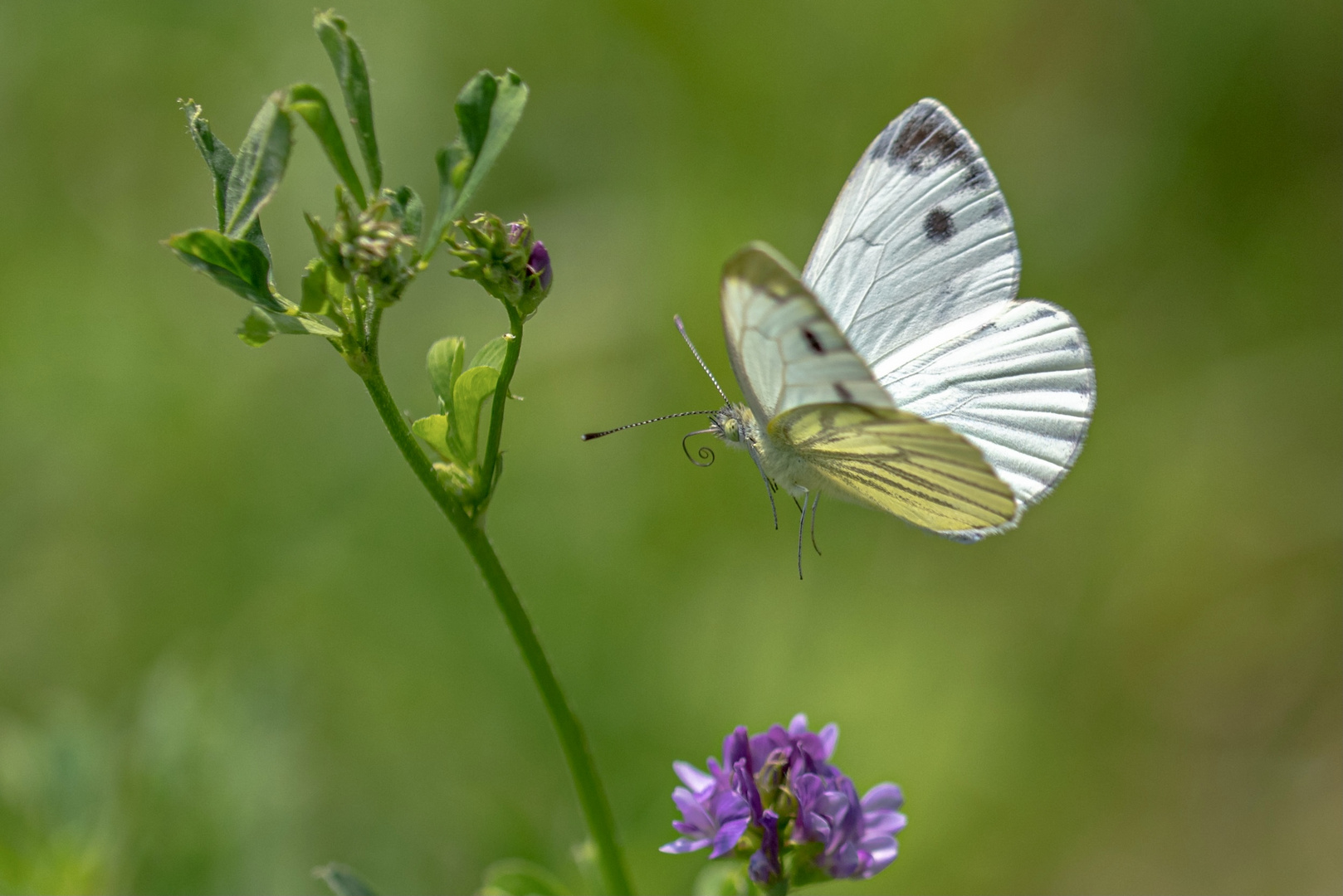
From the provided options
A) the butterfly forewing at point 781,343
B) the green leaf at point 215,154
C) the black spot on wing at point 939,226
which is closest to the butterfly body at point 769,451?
the butterfly forewing at point 781,343

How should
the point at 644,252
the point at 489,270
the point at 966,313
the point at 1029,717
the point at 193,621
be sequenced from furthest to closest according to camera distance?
the point at 644,252 < the point at 1029,717 < the point at 193,621 < the point at 966,313 < the point at 489,270

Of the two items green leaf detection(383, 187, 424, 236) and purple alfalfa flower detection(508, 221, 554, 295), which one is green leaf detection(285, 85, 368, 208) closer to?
green leaf detection(383, 187, 424, 236)

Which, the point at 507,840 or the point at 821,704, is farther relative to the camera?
the point at 821,704

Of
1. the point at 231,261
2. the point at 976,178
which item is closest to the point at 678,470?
the point at 976,178

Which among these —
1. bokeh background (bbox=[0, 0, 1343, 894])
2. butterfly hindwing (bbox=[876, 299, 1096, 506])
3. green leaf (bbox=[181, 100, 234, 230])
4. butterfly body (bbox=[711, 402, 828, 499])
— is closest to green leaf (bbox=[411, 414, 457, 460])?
green leaf (bbox=[181, 100, 234, 230])

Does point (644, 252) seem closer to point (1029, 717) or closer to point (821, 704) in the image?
point (821, 704)

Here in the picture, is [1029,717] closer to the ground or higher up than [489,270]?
closer to the ground

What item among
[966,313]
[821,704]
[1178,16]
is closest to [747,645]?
[821,704]
